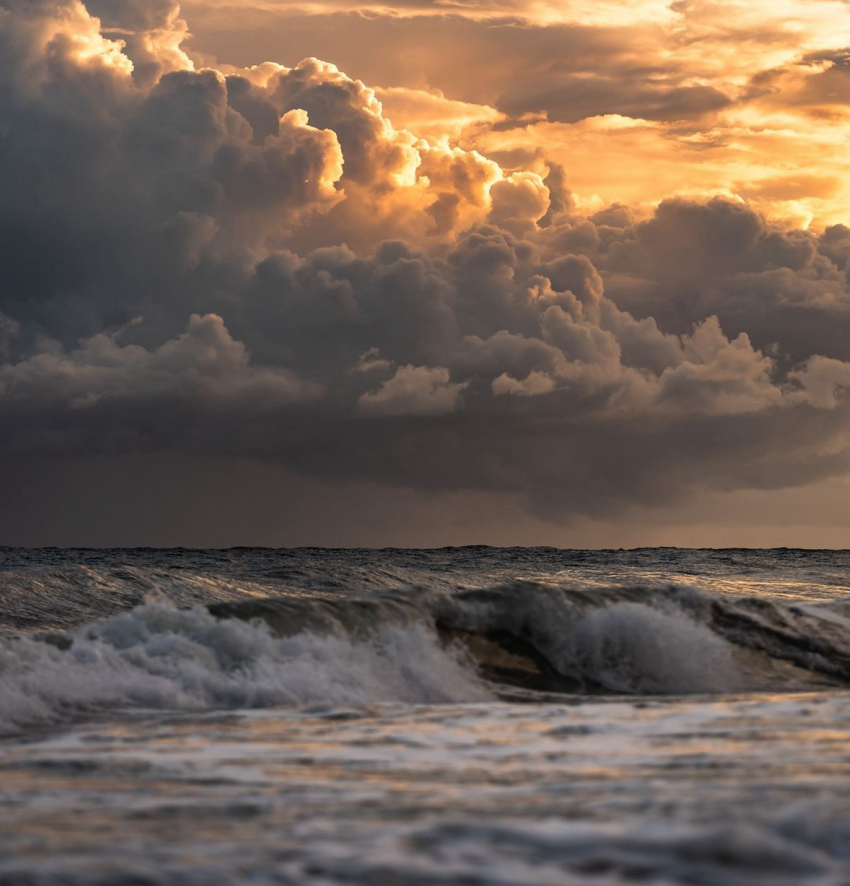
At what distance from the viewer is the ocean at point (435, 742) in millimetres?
6078

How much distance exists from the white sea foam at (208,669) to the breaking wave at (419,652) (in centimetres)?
2

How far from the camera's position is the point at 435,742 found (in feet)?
32.1

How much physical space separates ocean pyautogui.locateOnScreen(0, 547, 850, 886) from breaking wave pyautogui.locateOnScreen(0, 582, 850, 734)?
0.04 m

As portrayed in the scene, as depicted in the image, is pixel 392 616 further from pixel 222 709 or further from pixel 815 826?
pixel 815 826

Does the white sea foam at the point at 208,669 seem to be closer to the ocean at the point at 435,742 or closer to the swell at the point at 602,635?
the ocean at the point at 435,742

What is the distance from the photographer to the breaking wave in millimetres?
12453

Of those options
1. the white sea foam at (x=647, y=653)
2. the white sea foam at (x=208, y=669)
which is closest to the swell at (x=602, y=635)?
the white sea foam at (x=647, y=653)

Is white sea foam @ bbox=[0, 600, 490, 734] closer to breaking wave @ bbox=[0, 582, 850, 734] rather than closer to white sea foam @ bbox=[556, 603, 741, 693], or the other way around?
breaking wave @ bbox=[0, 582, 850, 734]

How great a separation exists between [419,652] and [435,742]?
503 centimetres

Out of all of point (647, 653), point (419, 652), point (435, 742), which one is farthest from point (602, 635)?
point (435, 742)

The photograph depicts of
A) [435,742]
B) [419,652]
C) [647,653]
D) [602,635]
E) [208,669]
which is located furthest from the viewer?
[602,635]

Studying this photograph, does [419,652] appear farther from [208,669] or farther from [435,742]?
[435,742]

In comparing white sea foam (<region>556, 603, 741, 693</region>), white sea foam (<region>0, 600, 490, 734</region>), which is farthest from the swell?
white sea foam (<region>0, 600, 490, 734</region>)

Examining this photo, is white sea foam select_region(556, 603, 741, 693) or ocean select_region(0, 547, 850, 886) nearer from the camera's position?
ocean select_region(0, 547, 850, 886)
